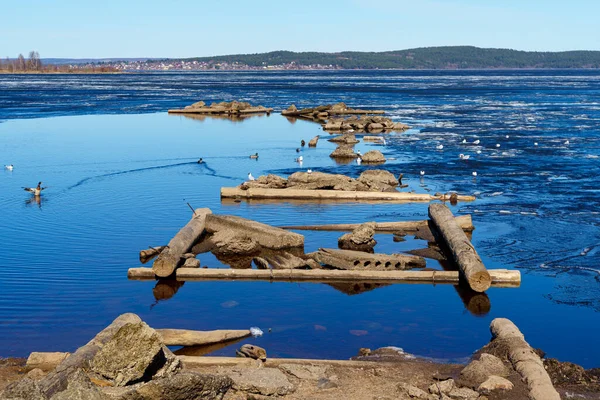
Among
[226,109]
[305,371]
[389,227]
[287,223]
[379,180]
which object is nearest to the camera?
[305,371]

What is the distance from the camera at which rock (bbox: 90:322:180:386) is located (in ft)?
34.6

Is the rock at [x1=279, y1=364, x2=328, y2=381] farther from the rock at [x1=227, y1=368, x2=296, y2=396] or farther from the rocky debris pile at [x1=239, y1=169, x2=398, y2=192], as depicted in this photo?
the rocky debris pile at [x1=239, y1=169, x2=398, y2=192]

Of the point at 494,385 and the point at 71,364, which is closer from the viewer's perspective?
the point at 71,364

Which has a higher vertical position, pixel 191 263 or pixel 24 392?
pixel 24 392

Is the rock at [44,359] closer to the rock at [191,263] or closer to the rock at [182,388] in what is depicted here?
the rock at [182,388]

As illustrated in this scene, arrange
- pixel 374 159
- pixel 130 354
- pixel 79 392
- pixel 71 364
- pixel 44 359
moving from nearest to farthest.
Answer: pixel 79 392, pixel 130 354, pixel 71 364, pixel 44 359, pixel 374 159

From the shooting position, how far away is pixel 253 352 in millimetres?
12953

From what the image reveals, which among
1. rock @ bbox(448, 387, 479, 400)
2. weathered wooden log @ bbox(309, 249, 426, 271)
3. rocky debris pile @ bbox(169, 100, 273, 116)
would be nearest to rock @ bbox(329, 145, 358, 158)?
weathered wooden log @ bbox(309, 249, 426, 271)

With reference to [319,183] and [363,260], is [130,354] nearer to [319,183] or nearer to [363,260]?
[363,260]

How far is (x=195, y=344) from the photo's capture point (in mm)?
14078

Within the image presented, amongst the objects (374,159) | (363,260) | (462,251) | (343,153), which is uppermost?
(462,251)

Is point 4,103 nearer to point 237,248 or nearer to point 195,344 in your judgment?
point 237,248

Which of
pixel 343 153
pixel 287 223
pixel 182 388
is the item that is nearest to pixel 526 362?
pixel 182 388

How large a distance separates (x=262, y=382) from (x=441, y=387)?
2657mm
